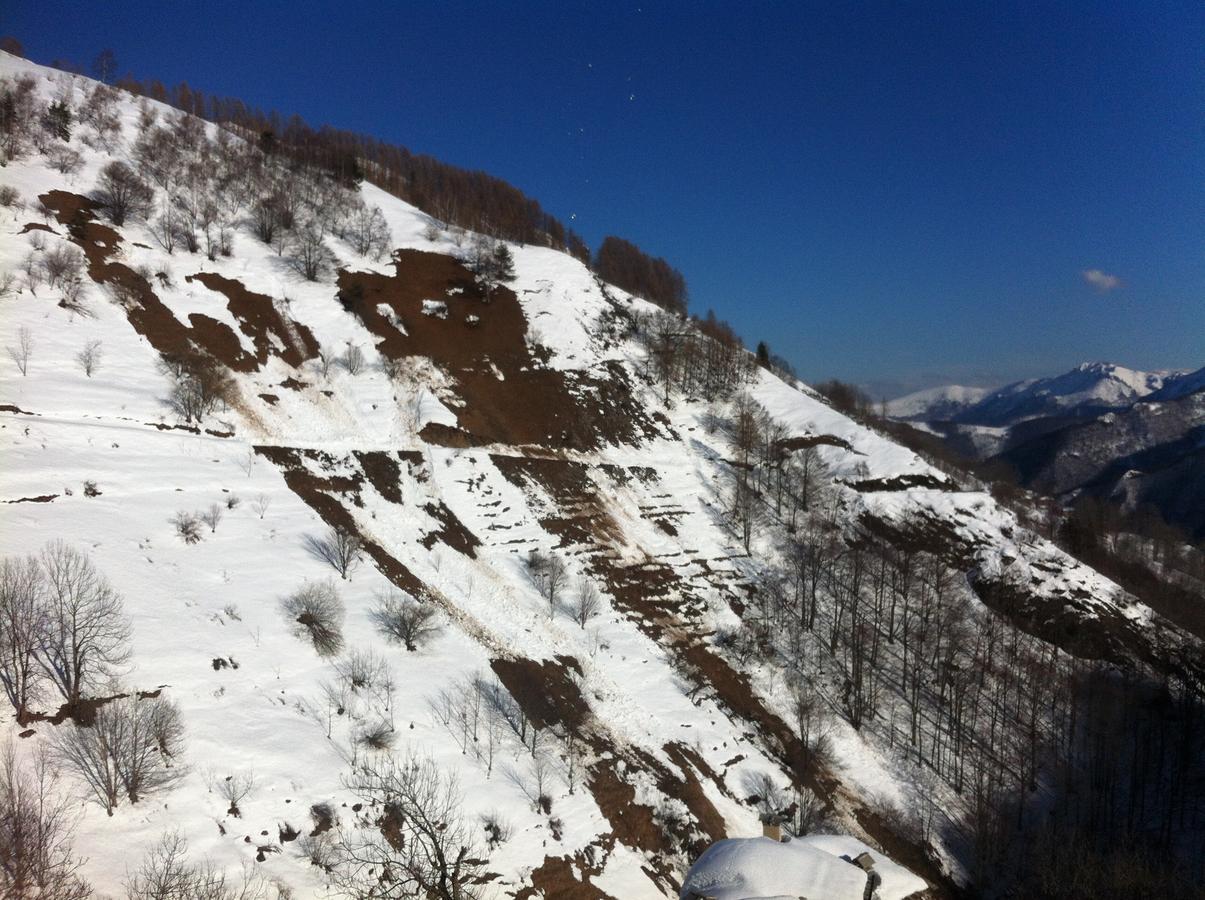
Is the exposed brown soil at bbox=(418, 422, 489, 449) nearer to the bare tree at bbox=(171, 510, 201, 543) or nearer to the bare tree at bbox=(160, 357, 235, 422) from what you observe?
the bare tree at bbox=(160, 357, 235, 422)

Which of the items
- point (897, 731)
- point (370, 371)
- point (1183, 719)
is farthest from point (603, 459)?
point (1183, 719)

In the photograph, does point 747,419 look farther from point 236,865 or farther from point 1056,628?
point 236,865

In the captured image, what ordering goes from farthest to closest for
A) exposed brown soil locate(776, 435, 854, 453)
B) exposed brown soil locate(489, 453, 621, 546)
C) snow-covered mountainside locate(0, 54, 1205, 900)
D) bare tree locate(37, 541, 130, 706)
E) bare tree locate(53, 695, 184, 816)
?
1. exposed brown soil locate(776, 435, 854, 453)
2. exposed brown soil locate(489, 453, 621, 546)
3. snow-covered mountainside locate(0, 54, 1205, 900)
4. bare tree locate(37, 541, 130, 706)
5. bare tree locate(53, 695, 184, 816)

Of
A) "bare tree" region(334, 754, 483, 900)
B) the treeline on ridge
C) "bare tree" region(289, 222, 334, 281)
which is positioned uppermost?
the treeline on ridge

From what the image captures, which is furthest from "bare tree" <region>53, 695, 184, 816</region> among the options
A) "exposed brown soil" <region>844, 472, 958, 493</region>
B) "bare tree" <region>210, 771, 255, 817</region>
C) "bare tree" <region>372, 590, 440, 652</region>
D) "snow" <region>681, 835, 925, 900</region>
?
"exposed brown soil" <region>844, 472, 958, 493</region>

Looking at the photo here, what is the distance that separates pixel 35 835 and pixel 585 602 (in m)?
25.1

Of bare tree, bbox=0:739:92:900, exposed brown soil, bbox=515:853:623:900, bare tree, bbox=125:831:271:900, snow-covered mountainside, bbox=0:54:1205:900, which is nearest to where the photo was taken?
bare tree, bbox=0:739:92:900

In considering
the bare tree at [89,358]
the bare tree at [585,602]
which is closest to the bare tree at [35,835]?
the bare tree at [585,602]

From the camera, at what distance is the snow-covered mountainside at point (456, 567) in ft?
64.2

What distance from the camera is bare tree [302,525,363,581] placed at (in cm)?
2780

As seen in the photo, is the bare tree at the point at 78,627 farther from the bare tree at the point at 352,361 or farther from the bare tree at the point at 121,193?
the bare tree at the point at 121,193

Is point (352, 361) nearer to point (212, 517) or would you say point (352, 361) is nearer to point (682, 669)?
point (212, 517)

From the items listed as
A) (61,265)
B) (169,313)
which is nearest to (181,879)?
(169,313)

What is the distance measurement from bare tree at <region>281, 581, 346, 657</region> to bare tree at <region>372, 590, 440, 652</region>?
1883 millimetres
